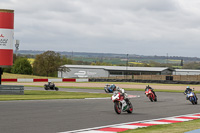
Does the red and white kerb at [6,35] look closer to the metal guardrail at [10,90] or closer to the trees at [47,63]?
the metal guardrail at [10,90]

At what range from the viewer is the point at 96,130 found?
36.8ft

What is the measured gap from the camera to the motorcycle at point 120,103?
16.7m

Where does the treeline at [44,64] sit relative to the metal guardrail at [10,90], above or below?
above

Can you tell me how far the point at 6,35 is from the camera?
103ft

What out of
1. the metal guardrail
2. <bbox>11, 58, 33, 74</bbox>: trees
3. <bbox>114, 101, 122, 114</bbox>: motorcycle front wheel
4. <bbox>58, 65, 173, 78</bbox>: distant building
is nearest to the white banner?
the metal guardrail

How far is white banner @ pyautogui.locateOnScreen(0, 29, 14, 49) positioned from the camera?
3134cm

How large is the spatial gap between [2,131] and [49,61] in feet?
379

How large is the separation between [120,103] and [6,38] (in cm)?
1671

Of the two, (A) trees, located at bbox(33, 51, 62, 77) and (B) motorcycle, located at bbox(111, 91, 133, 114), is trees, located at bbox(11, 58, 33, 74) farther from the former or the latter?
(B) motorcycle, located at bbox(111, 91, 133, 114)

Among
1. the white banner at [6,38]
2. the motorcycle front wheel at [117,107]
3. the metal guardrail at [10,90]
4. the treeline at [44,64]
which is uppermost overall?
the treeline at [44,64]

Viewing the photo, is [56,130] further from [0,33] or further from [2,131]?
[0,33]

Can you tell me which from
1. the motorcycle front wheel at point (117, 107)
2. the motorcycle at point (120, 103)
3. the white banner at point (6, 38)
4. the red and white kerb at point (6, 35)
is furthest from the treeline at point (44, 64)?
the motorcycle front wheel at point (117, 107)

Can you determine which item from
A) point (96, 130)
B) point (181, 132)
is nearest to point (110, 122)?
point (96, 130)

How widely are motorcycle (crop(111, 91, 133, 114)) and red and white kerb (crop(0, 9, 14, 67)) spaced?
16527 mm
